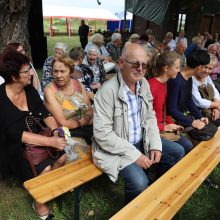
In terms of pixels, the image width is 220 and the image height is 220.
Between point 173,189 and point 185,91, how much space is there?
1442 millimetres

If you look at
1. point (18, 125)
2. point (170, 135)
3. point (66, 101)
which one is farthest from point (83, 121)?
point (170, 135)

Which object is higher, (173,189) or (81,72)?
(81,72)

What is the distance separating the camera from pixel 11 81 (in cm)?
247

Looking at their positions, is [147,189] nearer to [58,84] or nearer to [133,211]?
[133,211]

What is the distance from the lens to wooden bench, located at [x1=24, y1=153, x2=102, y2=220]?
2.05 meters

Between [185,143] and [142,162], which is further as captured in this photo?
[185,143]

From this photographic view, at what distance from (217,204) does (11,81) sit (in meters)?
2.48

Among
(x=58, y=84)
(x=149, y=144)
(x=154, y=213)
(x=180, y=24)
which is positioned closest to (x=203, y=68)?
(x=149, y=144)

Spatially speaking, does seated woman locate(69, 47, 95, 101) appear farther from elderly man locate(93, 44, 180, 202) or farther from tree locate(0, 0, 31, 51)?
elderly man locate(93, 44, 180, 202)

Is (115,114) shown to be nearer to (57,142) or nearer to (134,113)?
(134,113)

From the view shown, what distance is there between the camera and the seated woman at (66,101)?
2.87 m

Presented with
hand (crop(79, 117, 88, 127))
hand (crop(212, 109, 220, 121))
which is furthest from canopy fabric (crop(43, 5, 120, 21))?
hand (crop(79, 117, 88, 127))

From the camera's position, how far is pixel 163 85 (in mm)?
2961

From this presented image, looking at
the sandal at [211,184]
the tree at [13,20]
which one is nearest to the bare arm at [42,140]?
the sandal at [211,184]
